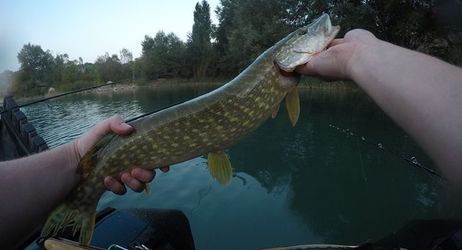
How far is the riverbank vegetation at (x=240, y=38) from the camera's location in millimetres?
17125

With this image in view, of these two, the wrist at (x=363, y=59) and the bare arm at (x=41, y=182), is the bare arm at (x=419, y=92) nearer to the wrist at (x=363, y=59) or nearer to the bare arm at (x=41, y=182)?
the wrist at (x=363, y=59)

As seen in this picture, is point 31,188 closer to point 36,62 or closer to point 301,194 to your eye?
point 301,194

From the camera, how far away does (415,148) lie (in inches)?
343

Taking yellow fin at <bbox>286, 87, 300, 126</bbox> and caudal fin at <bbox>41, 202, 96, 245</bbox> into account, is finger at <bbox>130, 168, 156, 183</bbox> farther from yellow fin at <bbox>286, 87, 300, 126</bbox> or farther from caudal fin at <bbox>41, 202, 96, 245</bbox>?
yellow fin at <bbox>286, 87, 300, 126</bbox>

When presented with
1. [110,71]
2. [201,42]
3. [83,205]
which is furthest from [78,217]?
[110,71]

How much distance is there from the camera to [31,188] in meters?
1.78

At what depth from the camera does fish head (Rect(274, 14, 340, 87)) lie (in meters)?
2.24

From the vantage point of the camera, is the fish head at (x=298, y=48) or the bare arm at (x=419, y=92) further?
the fish head at (x=298, y=48)

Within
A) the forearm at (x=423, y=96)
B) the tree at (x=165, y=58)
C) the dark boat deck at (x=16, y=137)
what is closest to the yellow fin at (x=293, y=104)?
the forearm at (x=423, y=96)

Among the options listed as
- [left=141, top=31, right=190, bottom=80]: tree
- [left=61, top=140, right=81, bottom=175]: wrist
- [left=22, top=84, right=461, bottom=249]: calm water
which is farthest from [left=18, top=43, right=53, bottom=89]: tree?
[left=61, top=140, right=81, bottom=175]: wrist

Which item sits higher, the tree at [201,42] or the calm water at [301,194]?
the tree at [201,42]

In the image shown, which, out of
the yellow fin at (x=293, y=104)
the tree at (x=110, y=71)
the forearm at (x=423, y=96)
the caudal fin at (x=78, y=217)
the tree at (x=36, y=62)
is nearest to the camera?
the forearm at (x=423, y=96)

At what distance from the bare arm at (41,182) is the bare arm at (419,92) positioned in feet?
4.55

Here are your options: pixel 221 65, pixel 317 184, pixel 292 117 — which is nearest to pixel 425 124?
pixel 292 117
